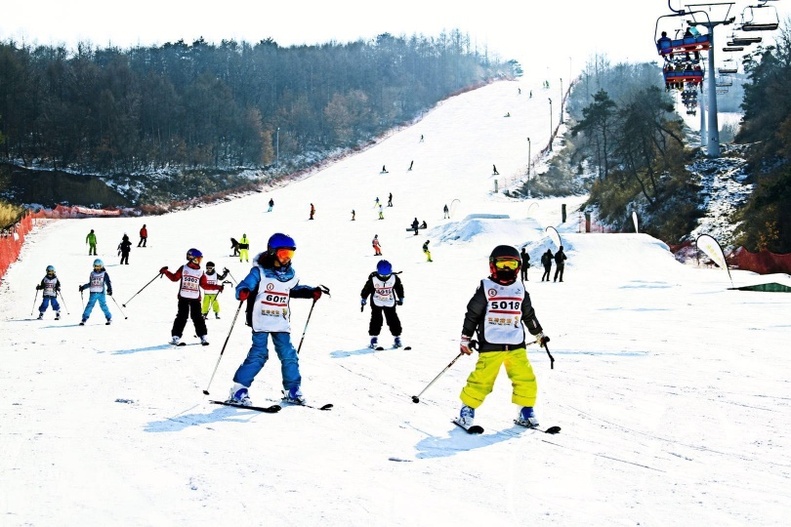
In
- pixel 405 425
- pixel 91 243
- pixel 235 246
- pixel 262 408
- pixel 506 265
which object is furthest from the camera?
pixel 235 246

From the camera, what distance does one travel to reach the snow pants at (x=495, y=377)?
739 cm

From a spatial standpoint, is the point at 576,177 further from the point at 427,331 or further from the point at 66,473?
the point at 66,473

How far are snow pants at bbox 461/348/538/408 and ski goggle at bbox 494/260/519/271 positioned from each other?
780 mm

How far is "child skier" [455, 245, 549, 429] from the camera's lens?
7344mm

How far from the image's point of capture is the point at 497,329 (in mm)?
7359

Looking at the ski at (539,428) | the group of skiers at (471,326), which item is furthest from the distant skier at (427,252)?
the ski at (539,428)

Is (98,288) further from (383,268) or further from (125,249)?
(125,249)

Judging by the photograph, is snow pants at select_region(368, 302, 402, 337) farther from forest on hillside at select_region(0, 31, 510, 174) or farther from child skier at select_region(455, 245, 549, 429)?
forest on hillside at select_region(0, 31, 510, 174)

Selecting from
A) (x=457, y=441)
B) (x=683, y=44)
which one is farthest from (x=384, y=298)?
(x=683, y=44)

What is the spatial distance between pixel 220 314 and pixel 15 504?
1443 centimetres

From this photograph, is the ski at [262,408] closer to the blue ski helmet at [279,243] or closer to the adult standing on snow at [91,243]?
the blue ski helmet at [279,243]

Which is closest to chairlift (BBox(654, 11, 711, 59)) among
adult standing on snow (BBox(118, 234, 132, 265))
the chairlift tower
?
the chairlift tower

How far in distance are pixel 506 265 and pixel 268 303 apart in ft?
8.43

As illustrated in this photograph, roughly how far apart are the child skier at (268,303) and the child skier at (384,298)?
16.5ft
